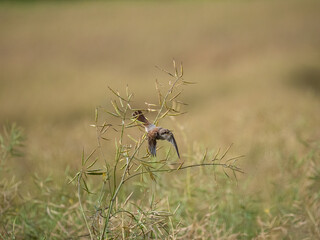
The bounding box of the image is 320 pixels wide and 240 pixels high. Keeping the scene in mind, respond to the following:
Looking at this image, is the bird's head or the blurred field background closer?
the bird's head

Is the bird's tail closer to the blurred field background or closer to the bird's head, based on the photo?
the bird's head

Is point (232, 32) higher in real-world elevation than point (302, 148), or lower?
lower

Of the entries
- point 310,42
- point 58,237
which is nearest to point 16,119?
point 58,237

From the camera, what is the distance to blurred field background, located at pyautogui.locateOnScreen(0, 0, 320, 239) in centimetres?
231

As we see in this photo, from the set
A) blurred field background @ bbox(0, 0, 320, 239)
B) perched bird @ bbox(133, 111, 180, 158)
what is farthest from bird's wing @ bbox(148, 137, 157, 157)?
blurred field background @ bbox(0, 0, 320, 239)

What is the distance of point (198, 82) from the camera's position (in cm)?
237

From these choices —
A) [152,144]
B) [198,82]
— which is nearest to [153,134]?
[152,144]

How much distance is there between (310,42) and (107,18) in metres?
5.10

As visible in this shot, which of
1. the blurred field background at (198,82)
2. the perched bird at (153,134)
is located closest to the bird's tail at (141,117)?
the perched bird at (153,134)

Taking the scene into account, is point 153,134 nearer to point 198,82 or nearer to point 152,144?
point 152,144

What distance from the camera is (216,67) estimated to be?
8.09 meters

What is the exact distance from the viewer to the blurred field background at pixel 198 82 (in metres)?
2.31

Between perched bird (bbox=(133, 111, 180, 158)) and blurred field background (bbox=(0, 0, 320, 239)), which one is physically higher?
perched bird (bbox=(133, 111, 180, 158))

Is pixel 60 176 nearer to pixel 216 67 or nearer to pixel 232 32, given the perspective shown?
pixel 216 67
